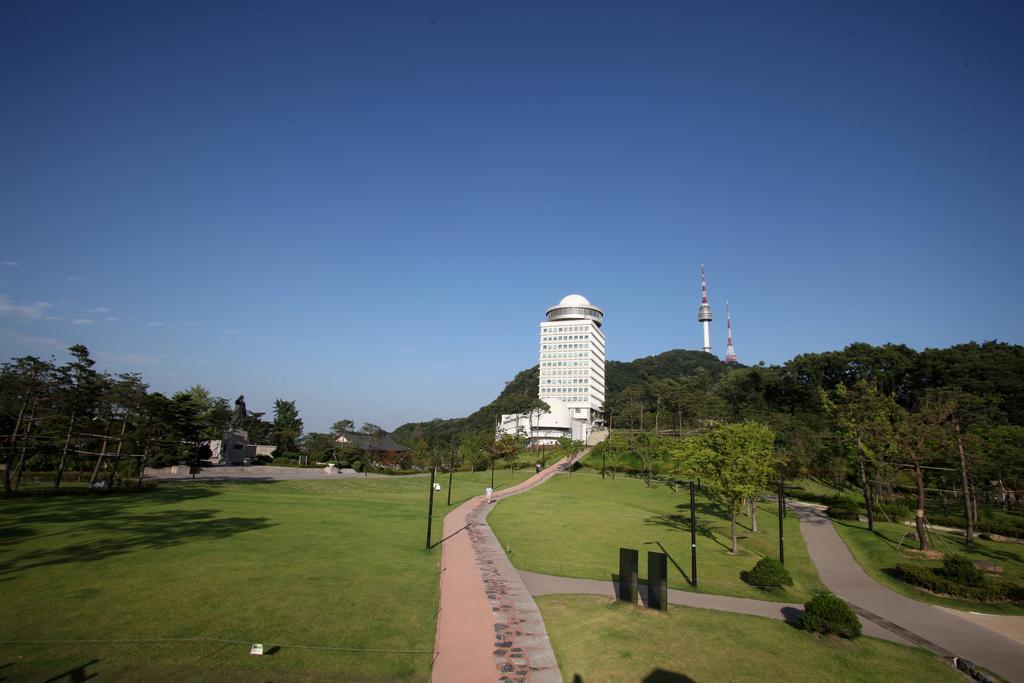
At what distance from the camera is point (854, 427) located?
33.8 m

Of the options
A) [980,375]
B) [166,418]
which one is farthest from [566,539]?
[980,375]

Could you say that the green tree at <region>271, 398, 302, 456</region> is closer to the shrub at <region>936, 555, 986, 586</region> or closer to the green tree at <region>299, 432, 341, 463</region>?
the green tree at <region>299, 432, 341, 463</region>

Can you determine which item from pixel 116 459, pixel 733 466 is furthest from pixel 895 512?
pixel 116 459

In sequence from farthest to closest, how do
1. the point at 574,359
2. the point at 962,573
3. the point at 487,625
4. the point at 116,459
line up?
the point at 574,359, the point at 116,459, the point at 962,573, the point at 487,625

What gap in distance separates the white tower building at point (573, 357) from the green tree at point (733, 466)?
128m

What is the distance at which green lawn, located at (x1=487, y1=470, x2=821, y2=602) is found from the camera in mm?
22219

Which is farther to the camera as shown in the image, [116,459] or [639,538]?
[116,459]

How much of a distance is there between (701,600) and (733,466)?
33.6 feet

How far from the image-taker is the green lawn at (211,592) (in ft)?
37.6

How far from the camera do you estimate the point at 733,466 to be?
27.5m

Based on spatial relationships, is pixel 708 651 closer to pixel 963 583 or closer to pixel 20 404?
pixel 963 583

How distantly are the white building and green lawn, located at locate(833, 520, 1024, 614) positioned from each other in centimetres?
11817

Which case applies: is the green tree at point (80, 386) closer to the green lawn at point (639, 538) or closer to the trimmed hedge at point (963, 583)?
the green lawn at point (639, 538)

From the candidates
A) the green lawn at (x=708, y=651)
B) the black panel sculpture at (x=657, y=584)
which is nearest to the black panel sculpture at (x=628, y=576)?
the black panel sculpture at (x=657, y=584)
